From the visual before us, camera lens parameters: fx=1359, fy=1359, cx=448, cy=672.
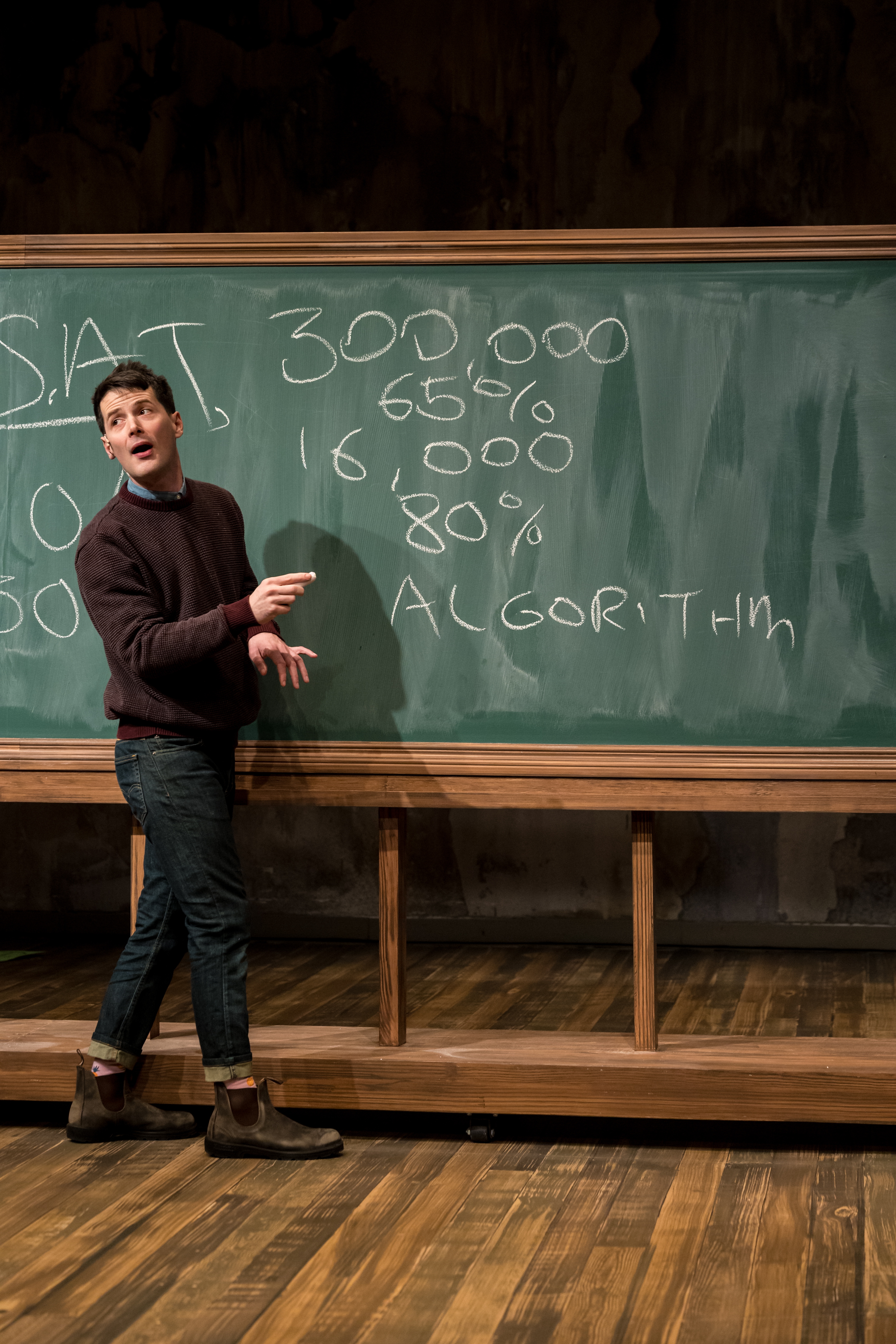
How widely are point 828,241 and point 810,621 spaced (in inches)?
29.2

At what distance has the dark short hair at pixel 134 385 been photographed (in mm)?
2584

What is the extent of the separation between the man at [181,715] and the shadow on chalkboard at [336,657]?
14 centimetres

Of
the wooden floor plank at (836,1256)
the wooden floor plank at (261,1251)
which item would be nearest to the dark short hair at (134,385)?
the wooden floor plank at (261,1251)

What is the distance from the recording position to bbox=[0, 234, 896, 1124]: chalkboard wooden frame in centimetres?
262

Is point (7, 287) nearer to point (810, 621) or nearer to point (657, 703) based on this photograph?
point (657, 703)

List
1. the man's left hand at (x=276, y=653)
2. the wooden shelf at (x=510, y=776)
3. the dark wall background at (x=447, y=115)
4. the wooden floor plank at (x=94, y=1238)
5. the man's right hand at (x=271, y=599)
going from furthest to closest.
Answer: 1. the dark wall background at (x=447, y=115)
2. the wooden shelf at (x=510, y=776)
3. the man's left hand at (x=276, y=653)
4. the man's right hand at (x=271, y=599)
5. the wooden floor plank at (x=94, y=1238)

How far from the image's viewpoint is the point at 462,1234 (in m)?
2.18

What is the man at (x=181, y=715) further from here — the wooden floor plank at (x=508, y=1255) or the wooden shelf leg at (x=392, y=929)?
the wooden floor plank at (x=508, y=1255)

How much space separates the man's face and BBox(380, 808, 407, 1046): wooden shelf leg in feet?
2.66

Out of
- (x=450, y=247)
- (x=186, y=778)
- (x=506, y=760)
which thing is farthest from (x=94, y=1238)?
(x=450, y=247)

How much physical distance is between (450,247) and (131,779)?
122 centimetres

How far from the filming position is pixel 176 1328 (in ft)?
6.01

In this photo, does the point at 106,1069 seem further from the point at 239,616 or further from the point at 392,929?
the point at 239,616

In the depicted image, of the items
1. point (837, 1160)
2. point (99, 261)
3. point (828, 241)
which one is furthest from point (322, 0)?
point (837, 1160)
